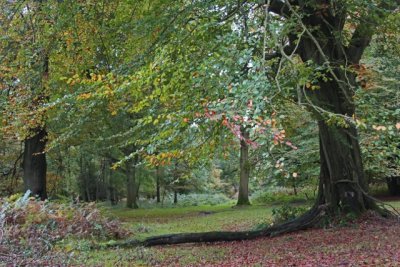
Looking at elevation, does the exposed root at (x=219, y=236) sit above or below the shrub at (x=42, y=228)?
below

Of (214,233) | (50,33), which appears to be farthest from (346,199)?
(50,33)

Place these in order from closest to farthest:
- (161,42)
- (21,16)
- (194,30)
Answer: (194,30) < (161,42) < (21,16)

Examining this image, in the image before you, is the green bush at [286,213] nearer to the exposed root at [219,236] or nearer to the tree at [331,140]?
the tree at [331,140]

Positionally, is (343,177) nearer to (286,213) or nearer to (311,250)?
(286,213)

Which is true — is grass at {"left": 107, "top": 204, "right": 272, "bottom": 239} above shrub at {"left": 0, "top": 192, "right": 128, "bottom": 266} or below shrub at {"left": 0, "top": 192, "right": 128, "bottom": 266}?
below

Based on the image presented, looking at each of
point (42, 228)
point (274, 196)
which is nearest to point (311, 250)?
point (42, 228)

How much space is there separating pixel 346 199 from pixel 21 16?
839 centimetres

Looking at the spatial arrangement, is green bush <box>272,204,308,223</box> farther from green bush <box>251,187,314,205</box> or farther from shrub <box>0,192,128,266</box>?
green bush <box>251,187,314,205</box>

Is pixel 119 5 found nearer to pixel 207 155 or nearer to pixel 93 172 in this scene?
pixel 207 155

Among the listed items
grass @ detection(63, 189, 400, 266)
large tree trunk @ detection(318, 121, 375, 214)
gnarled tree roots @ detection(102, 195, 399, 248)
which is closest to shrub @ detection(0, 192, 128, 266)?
grass @ detection(63, 189, 400, 266)

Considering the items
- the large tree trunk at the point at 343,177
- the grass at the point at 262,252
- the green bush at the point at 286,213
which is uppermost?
the large tree trunk at the point at 343,177

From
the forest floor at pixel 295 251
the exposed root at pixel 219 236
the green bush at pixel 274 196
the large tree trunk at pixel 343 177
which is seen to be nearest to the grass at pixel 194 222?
the exposed root at pixel 219 236

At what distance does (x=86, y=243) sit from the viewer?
8.67 metres

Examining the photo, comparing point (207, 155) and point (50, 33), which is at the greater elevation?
point (50, 33)
